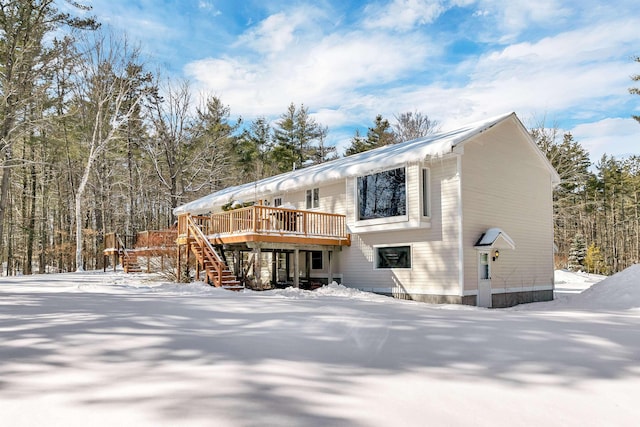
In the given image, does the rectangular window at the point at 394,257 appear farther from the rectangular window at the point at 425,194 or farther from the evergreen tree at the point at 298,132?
the evergreen tree at the point at 298,132

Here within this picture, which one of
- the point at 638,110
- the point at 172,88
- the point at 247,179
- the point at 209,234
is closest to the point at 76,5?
the point at 172,88

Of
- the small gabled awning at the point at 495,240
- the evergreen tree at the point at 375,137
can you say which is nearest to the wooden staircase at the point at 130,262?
the small gabled awning at the point at 495,240

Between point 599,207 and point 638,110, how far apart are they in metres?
19.2

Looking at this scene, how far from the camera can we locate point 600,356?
175 inches

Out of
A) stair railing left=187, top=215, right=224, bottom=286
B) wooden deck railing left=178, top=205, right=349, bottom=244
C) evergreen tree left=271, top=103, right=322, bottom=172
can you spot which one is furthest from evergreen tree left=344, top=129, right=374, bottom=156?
stair railing left=187, top=215, right=224, bottom=286

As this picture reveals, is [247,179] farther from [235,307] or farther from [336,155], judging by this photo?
[235,307]

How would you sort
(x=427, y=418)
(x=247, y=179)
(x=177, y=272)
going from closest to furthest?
1. (x=427, y=418)
2. (x=177, y=272)
3. (x=247, y=179)

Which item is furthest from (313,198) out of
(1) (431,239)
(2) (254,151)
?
(2) (254,151)

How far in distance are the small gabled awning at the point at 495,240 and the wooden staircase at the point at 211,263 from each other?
727 centimetres

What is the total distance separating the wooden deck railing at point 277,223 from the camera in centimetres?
1385

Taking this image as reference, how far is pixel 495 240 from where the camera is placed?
1289cm

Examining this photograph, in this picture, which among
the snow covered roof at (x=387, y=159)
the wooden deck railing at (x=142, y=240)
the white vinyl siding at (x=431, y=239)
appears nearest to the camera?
the white vinyl siding at (x=431, y=239)

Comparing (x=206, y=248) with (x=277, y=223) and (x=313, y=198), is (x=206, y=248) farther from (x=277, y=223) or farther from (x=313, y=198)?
(x=313, y=198)

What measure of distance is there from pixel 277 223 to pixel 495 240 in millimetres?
7024
